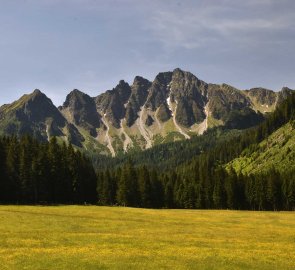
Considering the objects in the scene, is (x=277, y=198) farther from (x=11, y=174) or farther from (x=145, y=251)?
(x=145, y=251)

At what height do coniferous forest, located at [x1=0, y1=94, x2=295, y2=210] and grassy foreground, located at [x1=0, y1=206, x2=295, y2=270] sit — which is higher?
coniferous forest, located at [x1=0, y1=94, x2=295, y2=210]

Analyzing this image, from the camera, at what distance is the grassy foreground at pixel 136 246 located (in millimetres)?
34469

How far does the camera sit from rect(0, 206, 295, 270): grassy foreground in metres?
34.5

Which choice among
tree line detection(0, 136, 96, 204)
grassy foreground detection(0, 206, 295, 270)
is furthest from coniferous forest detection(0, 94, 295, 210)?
grassy foreground detection(0, 206, 295, 270)

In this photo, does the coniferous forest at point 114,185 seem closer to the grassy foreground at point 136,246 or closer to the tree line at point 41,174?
the tree line at point 41,174

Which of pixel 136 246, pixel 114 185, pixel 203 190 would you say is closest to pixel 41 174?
pixel 114 185

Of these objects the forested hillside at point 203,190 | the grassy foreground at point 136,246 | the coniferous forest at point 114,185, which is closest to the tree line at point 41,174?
the coniferous forest at point 114,185

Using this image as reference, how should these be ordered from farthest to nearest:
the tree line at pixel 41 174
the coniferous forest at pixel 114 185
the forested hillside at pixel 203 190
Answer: the forested hillside at pixel 203 190 < the coniferous forest at pixel 114 185 < the tree line at pixel 41 174

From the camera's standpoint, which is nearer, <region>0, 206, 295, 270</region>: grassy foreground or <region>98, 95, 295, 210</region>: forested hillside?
<region>0, 206, 295, 270</region>: grassy foreground

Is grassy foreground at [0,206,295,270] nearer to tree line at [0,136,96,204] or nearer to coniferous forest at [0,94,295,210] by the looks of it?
tree line at [0,136,96,204]

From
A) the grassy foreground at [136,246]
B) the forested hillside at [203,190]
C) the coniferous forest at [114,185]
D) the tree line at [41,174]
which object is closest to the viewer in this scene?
the grassy foreground at [136,246]

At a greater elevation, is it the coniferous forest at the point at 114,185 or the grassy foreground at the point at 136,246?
the coniferous forest at the point at 114,185

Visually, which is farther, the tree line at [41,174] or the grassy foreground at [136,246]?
the tree line at [41,174]

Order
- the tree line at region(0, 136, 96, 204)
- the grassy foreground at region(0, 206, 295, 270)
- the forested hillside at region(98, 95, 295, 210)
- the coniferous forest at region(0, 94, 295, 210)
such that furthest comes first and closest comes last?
1. the forested hillside at region(98, 95, 295, 210)
2. the coniferous forest at region(0, 94, 295, 210)
3. the tree line at region(0, 136, 96, 204)
4. the grassy foreground at region(0, 206, 295, 270)
